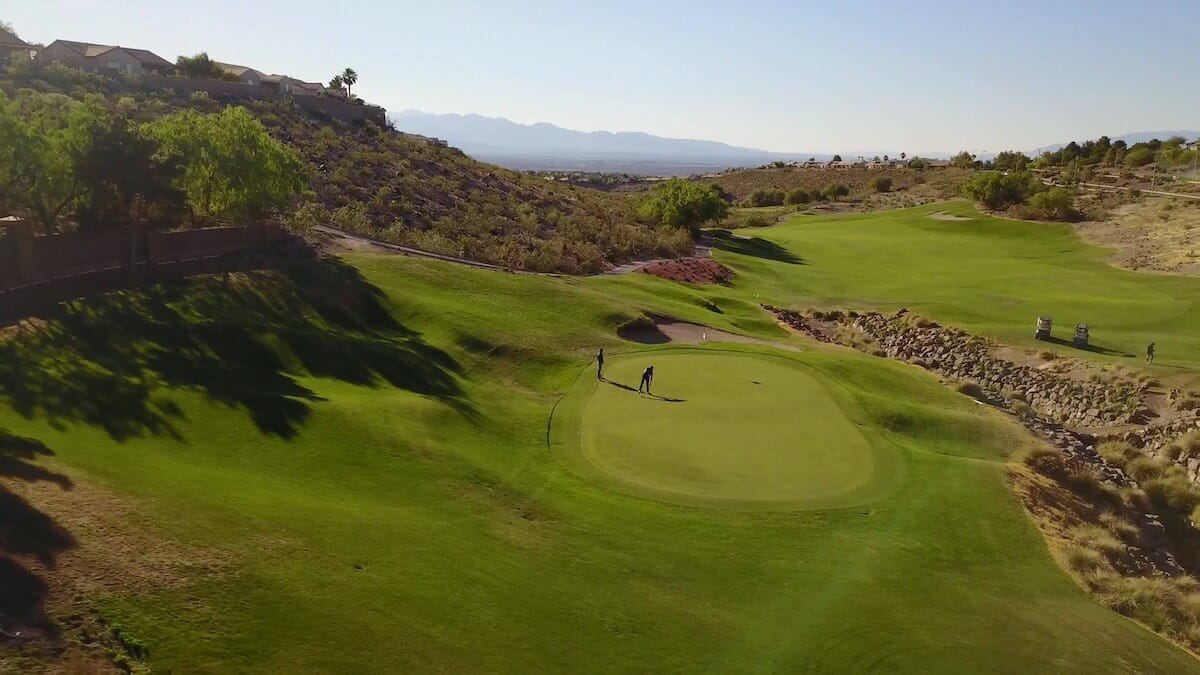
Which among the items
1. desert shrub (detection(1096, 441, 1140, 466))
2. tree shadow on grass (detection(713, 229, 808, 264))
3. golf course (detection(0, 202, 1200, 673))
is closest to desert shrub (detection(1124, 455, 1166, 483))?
desert shrub (detection(1096, 441, 1140, 466))

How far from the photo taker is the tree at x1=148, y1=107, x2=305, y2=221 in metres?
33.6

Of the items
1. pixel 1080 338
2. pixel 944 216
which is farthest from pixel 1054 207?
pixel 1080 338

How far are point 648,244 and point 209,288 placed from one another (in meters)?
38.6

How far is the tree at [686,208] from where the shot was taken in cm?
7275

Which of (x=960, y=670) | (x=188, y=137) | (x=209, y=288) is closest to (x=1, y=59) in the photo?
(x=188, y=137)

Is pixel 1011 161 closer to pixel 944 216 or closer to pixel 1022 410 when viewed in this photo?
pixel 944 216

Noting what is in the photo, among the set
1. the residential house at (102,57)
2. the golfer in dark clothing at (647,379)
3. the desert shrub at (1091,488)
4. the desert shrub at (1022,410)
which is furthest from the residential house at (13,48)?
the desert shrub at (1091,488)

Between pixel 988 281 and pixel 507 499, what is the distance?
49506mm

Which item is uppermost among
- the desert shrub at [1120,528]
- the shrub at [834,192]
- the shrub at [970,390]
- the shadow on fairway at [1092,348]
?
the shrub at [834,192]

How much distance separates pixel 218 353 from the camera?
23.8 metres

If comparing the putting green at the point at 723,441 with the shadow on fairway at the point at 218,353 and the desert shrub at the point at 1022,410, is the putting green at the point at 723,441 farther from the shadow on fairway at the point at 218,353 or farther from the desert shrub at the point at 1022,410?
the desert shrub at the point at 1022,410

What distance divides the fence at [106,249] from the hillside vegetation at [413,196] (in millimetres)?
5769

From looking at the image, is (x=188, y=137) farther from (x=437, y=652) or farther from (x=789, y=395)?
(x=437, y=652)

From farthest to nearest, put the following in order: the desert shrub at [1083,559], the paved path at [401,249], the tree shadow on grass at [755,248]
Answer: the tree shadow on grass at [755,248], the paved path at [401,249], the desert shrub at [1083,559]
